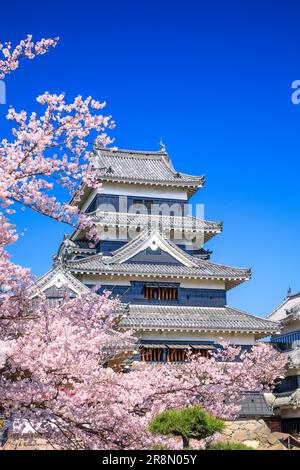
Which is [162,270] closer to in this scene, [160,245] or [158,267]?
[158,267]

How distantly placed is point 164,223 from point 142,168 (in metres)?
4.61

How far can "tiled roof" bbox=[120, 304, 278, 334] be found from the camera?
2816 cm

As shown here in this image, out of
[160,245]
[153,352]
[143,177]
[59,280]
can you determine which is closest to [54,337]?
[59,280]

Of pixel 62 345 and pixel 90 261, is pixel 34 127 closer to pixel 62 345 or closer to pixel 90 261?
pixel 62 345

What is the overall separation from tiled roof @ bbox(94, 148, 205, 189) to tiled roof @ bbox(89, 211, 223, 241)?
6.41ft

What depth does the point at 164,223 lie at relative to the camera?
33.1 m

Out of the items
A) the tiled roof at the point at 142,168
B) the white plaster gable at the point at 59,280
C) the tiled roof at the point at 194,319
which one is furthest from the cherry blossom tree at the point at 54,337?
the tiled roof at the point at 142,168

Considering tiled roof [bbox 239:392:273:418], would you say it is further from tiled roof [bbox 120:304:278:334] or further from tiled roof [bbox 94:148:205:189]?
tiled roof [bbox 94:148:205:189]

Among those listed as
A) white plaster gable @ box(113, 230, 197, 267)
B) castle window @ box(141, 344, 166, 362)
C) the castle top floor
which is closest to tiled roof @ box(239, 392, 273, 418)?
castle window @ box(141, 344, 166, 362)

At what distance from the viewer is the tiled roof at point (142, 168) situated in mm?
33500

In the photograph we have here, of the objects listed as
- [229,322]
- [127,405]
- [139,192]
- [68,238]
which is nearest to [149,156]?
[139,192]
